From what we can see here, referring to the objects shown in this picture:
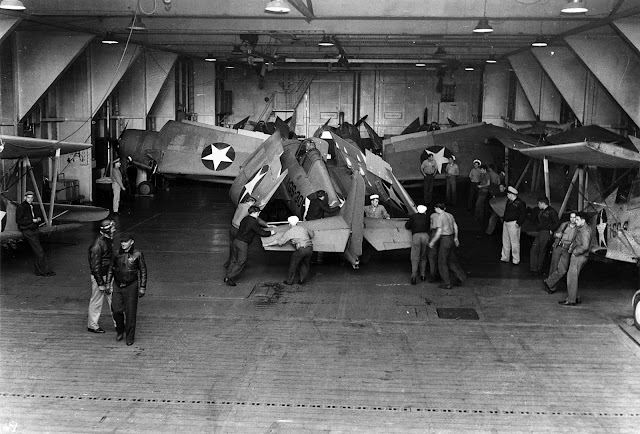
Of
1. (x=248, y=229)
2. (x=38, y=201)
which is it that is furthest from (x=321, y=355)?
(x=38, y=201)

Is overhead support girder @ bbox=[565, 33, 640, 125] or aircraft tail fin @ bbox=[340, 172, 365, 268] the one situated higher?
overhead support girder @ bbox=[565, 33, 640, 125]

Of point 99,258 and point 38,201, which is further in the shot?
point 38,201

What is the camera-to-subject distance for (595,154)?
1192 centimetres

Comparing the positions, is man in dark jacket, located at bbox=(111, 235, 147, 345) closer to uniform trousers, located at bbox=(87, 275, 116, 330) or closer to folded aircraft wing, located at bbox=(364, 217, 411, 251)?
uniform trousers, located at bbox=(87, 275, 116, 330)

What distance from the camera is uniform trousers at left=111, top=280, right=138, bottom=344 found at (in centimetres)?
908

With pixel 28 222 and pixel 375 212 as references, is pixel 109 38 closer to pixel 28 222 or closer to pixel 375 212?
pixel 28 222

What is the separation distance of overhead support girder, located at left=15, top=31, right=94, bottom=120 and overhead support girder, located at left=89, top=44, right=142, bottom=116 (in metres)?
2.52

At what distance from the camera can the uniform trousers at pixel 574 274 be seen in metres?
11.2

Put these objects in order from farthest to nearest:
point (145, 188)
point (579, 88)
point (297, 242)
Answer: point (145, 188) → point (579, 88) → point (297, 242)

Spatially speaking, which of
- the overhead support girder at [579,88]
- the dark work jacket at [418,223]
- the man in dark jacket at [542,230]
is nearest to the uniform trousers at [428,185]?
the overhead support girder at [579,88]

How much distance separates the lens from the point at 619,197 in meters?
15.7

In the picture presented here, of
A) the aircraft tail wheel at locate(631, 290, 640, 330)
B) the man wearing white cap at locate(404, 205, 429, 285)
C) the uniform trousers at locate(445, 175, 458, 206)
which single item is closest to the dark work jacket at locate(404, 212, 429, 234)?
the man wearing white cap at locate(404, 205, 429, 285)

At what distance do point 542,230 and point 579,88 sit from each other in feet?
32.2

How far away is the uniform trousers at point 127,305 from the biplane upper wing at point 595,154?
7.45 m
